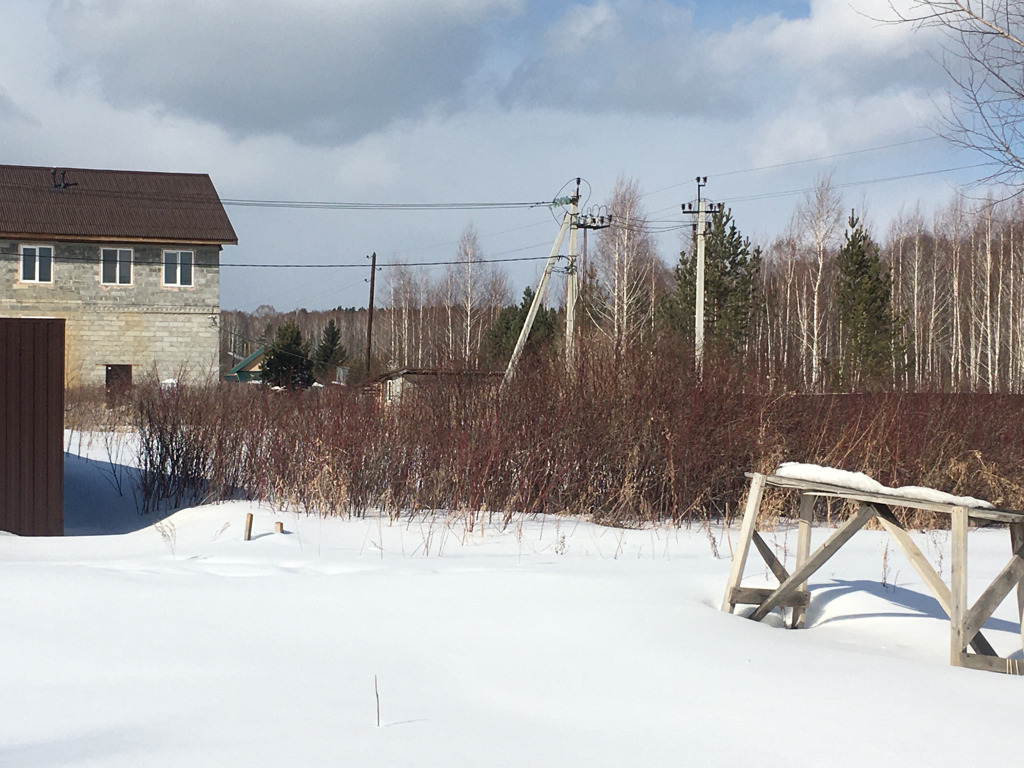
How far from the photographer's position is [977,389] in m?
14.0

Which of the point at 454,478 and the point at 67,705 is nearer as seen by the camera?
the point at 67,705

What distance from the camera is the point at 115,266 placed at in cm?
3078

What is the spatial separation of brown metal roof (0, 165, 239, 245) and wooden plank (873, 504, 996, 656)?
1115 inches

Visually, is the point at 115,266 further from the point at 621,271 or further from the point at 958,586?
the point at 958,586

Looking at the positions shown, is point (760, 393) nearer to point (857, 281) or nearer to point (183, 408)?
point (183, 408)

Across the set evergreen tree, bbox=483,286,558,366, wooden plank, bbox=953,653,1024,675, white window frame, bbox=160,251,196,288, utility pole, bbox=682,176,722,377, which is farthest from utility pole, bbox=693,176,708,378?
wooden plank, bbox=953,653,1024,675

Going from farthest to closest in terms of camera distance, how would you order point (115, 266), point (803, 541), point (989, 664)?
1. point (115, 266)
2. point (803, 541)
3. point (989, 664)

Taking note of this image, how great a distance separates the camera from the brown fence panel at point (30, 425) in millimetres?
9914

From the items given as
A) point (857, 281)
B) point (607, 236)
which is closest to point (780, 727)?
point (857, 281)

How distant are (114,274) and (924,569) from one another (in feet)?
97.5

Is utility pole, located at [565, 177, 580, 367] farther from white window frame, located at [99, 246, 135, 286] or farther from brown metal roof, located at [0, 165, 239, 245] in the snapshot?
white window frame, located at [99, 246, 135, 286]

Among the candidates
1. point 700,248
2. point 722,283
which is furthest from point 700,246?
point 722,283

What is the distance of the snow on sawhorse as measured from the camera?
5.13 meters

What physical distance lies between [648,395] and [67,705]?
315 inches
